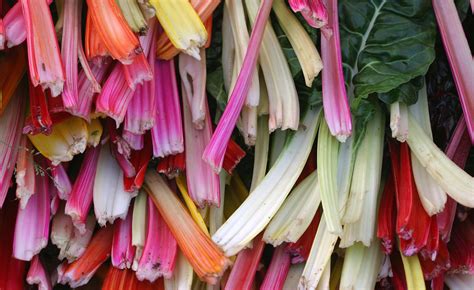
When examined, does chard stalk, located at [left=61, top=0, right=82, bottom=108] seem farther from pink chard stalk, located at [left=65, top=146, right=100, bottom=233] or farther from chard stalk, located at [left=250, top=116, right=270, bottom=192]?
chard stalk, located at [left=250, top=116, right=270, bottom=192]

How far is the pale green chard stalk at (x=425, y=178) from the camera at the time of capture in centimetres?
96

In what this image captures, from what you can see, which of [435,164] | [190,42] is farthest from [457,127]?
[190,42]

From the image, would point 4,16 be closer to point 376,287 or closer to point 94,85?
point 94,85

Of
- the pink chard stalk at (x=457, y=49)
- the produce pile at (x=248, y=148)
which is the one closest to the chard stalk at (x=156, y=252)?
the produce pile at (x=248, y=148)

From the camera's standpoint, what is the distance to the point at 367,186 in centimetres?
101

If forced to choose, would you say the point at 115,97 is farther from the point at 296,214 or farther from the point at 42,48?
the point at 296,214

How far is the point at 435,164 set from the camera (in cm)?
A: 97

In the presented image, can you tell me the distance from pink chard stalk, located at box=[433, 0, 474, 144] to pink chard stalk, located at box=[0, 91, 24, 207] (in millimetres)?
663

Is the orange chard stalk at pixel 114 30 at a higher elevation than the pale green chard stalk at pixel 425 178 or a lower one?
higher

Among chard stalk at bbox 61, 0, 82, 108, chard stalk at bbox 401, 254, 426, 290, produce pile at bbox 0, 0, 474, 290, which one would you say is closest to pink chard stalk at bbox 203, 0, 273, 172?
produce pile at bbox 0, 0, 474, 290

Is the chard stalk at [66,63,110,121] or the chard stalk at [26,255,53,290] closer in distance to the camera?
the chard stalk at [66,63,110,121]

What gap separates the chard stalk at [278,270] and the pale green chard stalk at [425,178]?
237 mm

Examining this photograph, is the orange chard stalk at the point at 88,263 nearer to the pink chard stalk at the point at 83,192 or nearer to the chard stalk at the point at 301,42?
the pink chard stalk at the point at 83,192

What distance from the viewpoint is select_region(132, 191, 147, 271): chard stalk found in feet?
3.37
